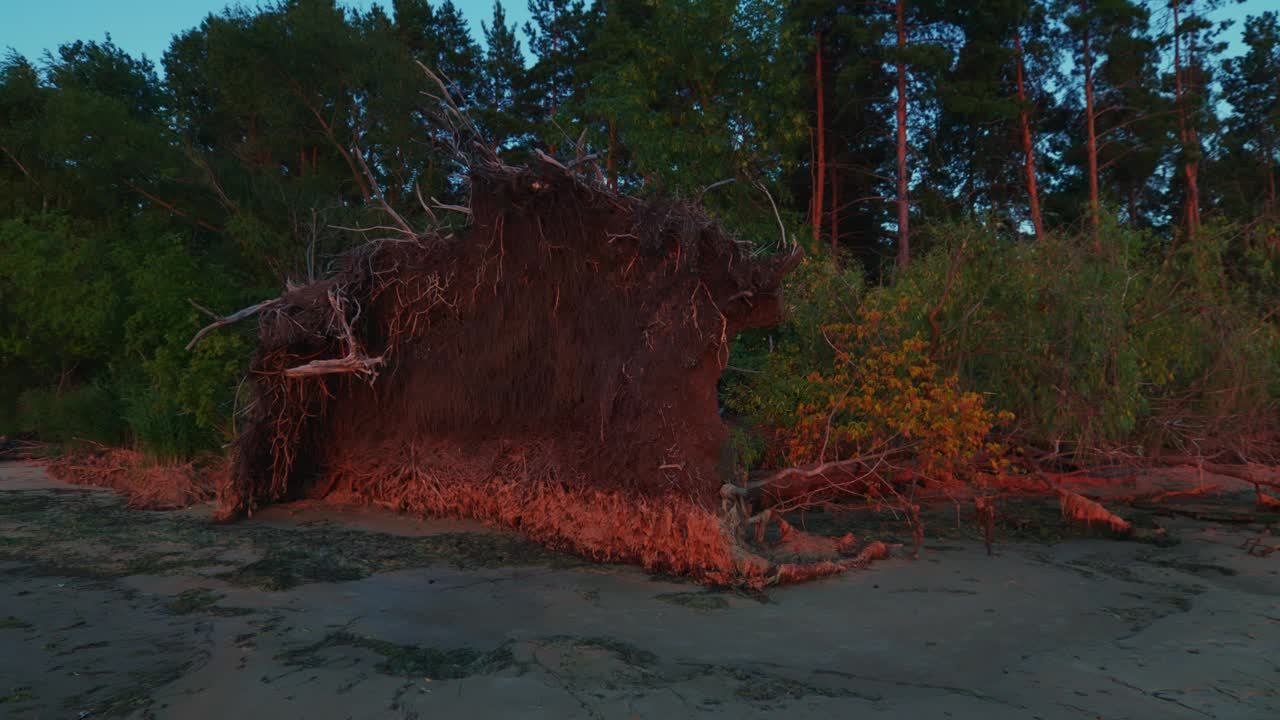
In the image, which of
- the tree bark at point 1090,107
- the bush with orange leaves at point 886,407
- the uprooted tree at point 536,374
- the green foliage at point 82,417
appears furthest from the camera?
the tree bark at point 1090,107

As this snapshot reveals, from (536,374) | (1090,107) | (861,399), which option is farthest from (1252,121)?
(536,374)

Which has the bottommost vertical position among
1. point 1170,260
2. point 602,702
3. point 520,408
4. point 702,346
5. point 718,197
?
point 602,702

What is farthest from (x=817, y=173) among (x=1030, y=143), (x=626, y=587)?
(x=626, y=587)

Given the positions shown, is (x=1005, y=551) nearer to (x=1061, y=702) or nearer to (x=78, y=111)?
(x=1061, y=702)

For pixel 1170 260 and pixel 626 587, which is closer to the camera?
pixel 626 587

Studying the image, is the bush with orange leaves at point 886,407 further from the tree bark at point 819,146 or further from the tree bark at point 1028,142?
the tree bark at point 1028,142

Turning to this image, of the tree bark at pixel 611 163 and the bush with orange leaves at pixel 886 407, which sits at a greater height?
the tree bark at pixel 611 163

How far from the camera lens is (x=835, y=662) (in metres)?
4.44

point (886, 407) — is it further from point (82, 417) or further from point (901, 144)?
point (82, 417)

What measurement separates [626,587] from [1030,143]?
63.3 feet

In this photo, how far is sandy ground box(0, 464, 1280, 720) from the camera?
385 centimetres

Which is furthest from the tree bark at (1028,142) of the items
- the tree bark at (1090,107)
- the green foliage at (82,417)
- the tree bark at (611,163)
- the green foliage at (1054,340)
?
the green foliage at (82,417)

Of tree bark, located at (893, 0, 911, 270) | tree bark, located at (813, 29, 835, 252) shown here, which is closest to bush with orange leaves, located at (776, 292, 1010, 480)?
tree bark, located at (893, 0, 911, 270)

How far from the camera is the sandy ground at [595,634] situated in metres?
3.85
